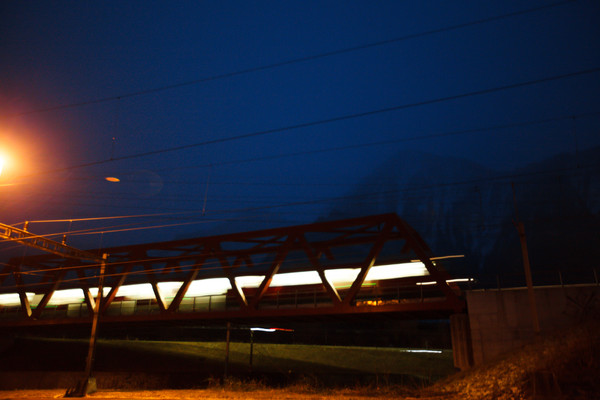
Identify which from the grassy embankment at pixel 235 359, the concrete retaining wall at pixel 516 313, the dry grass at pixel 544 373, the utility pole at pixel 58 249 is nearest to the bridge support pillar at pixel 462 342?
the concrete retaining wall at pixel 516 313

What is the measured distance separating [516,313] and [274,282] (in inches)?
673

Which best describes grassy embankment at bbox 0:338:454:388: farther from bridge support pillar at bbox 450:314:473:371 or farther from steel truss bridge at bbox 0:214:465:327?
bridge support pillar at bbox 450:314:473:371

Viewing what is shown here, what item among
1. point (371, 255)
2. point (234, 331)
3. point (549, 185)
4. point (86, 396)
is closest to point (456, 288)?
point (371, 255)

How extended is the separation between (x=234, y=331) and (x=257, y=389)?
1054 inches

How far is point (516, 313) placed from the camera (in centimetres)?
2141

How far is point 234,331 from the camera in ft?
167

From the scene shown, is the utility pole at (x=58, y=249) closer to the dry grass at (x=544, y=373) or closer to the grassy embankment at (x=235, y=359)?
the grassy embankment at (x=235, y=359)

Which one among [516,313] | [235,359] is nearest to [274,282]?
[235,359]

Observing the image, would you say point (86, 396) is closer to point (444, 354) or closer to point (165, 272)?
point (165, 272)

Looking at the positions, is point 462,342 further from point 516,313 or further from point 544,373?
point 544,373

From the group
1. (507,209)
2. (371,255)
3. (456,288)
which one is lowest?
(456,288)

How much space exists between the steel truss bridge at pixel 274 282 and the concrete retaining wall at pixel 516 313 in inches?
59.2

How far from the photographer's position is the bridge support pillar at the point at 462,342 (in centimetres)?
2208

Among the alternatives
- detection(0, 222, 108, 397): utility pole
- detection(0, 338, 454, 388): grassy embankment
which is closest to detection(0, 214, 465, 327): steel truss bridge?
detection(0, 222, 108, 397): utility pole
